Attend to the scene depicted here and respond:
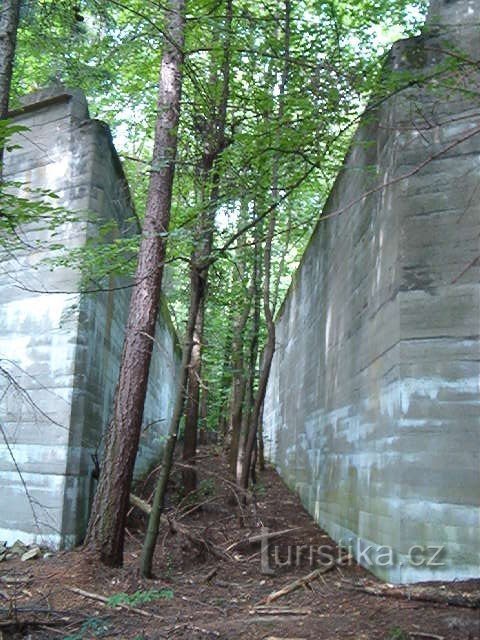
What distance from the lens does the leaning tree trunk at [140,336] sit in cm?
570

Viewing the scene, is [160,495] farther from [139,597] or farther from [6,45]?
[6,45]

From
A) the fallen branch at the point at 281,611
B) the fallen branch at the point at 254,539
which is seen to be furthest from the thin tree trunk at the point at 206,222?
the fallen branch at the point at 281,611

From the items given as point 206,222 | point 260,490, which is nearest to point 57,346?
point 206,222

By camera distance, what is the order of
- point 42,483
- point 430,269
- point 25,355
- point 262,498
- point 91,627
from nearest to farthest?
point 91,627 < point 430,269 < point 42,483 < point 25,355 < point 262,498

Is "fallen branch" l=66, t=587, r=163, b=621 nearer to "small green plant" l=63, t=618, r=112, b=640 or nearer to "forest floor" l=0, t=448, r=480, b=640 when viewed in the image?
"forest floor" l=0, t=448, r=480, b=640

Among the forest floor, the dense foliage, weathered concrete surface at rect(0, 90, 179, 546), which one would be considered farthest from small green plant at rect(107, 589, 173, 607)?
the dense foliage

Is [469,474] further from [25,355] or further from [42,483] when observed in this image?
[25,355]

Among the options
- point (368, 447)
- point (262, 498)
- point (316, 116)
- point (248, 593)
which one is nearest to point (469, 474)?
point (368, 447)

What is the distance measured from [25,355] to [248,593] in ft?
13.4

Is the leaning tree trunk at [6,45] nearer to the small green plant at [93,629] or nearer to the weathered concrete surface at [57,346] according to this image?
the weathered concrete surface at [57,346]

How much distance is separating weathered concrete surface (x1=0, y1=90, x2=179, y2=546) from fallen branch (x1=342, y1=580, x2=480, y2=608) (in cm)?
361

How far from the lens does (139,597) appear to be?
4816 mm

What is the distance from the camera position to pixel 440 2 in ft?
19.2

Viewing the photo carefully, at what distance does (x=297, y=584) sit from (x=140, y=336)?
2.91m
